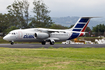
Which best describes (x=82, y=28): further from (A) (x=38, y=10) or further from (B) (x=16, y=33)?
(A) (x=38, y=10)

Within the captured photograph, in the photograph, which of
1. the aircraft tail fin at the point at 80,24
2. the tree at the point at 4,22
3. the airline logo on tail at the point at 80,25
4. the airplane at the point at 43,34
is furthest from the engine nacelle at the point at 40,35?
the tree at the point at 4,22

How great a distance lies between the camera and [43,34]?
39.1 meters

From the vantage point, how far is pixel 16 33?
124 ft

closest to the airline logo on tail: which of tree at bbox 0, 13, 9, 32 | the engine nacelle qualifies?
the engine nacelle

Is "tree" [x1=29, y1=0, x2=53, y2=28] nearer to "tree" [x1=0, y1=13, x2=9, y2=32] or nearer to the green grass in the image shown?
"tree" [x1=0, y1=13, x2=9, y2=32]

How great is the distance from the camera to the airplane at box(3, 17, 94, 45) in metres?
37.8

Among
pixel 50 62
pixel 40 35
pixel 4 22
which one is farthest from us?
pixel 4 22

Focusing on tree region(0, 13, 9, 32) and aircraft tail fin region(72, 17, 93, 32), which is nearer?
aircraft tail fin region(72, 17, 93, 32)

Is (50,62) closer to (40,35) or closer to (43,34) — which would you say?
(40,35)

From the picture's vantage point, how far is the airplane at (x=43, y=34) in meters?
37.8

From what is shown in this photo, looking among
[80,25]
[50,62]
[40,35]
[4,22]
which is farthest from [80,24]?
[4,22]

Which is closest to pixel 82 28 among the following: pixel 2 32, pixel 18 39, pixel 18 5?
pixel 18 39

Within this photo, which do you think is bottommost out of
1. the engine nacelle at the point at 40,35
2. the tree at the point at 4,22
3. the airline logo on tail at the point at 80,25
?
the engine nacelle at the point at 40,35

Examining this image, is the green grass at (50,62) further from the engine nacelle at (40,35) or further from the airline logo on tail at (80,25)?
the airline logo on tail at (80,25)
